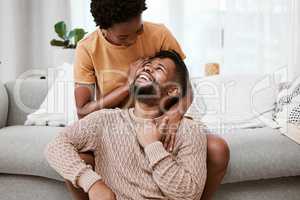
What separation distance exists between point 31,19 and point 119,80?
1.84 meters

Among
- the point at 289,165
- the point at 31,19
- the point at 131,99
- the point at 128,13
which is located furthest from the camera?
the point at 31,19

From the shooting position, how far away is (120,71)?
1.56 m

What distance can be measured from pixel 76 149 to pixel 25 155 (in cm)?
47

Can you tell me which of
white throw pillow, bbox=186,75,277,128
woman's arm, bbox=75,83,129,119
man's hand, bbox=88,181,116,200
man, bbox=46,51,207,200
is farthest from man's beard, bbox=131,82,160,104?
white throw pillow, bbox=186,75,277,128

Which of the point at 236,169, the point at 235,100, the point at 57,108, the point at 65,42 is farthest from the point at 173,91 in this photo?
the point at 65,42

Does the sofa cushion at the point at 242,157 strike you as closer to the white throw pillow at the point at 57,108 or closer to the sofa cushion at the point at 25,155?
the sofa cushion at the point at 25,155

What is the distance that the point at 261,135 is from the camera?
1.85 metres

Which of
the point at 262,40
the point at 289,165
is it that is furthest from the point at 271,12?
the point at 289,165

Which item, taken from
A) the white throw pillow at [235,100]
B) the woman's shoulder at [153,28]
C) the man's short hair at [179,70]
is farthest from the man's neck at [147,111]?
the white throw pillow at [235,100]

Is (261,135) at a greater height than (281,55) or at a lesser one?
lesser

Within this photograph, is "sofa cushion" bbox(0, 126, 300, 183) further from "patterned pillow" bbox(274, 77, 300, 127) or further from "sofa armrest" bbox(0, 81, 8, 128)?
"sofa armrest" bbox(0, 81, 8, 128)

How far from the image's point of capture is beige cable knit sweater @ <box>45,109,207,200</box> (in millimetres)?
1255

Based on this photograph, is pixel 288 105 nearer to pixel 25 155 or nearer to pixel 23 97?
pixel 25 155

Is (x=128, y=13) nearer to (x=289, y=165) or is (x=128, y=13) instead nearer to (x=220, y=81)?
(x=289, y=165)
